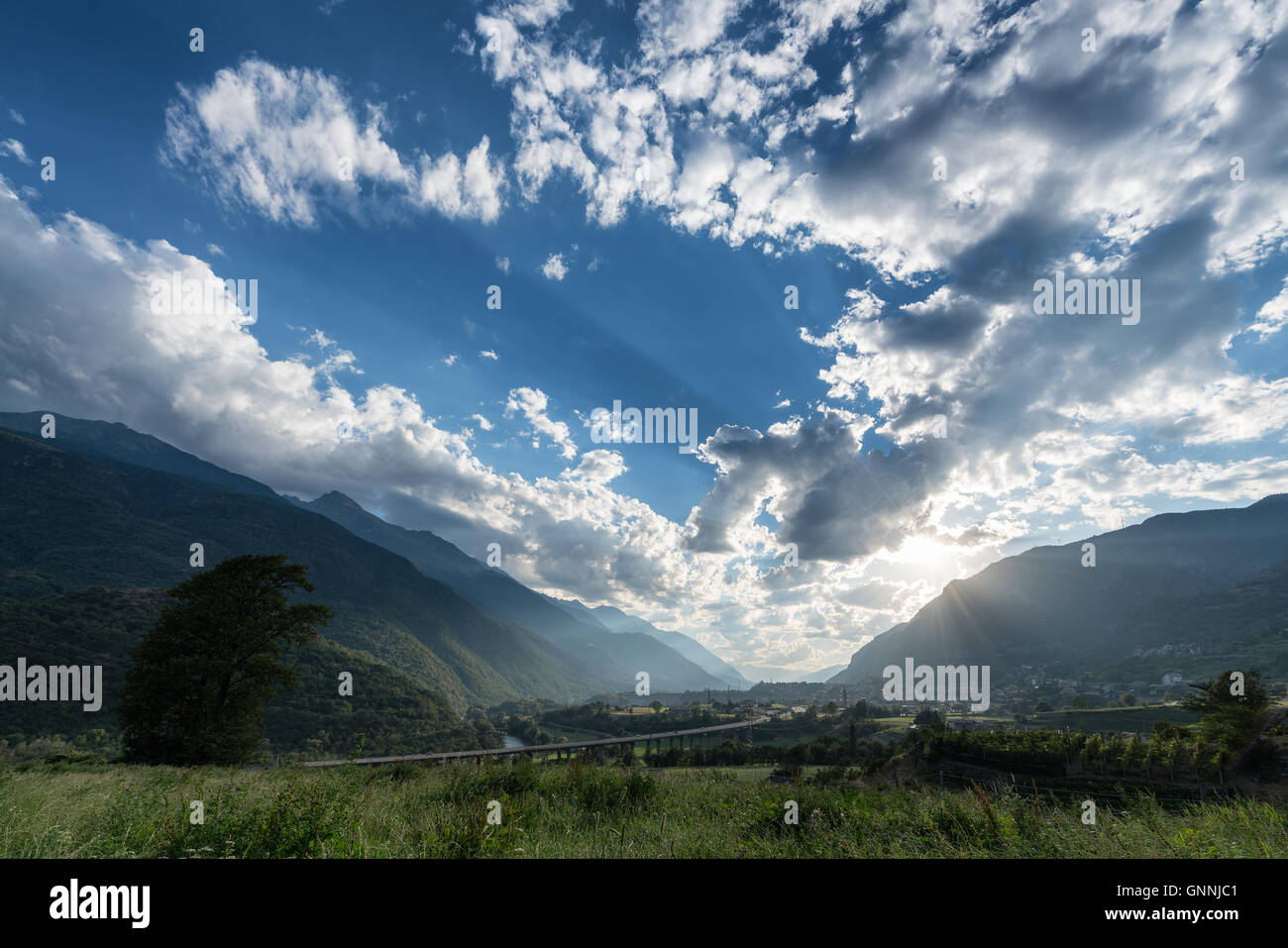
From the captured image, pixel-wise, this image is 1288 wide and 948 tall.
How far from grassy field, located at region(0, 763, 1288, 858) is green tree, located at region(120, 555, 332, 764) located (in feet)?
48.5

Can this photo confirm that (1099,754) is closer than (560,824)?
No

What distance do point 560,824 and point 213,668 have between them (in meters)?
26.5

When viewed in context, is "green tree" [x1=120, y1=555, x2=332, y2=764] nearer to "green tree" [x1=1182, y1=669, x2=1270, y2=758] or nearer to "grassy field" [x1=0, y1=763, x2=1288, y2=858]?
"grassy field" [x1=0, y1=763, x2=1288, y2=858]

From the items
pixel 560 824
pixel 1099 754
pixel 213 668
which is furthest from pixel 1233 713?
pixel 213 668

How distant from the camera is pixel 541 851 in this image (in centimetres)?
673

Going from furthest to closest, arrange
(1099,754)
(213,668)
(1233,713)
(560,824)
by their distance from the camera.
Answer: (1099,754) → (1233,713) → (213,668) → (560,824)

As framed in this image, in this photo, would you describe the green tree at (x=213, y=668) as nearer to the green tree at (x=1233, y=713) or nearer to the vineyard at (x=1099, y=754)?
the vineyard at (x=1099, y=754)

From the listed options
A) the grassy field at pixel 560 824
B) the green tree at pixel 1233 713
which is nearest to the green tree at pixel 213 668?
the grassy field at pixel 560 824

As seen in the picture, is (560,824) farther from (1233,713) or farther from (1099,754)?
(1099,754)

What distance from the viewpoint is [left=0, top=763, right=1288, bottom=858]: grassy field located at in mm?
6059

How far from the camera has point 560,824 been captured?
9.19 meters

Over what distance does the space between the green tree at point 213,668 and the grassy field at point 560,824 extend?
583 inches

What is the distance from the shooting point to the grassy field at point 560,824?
19.9ft

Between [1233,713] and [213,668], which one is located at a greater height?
[213,668]
